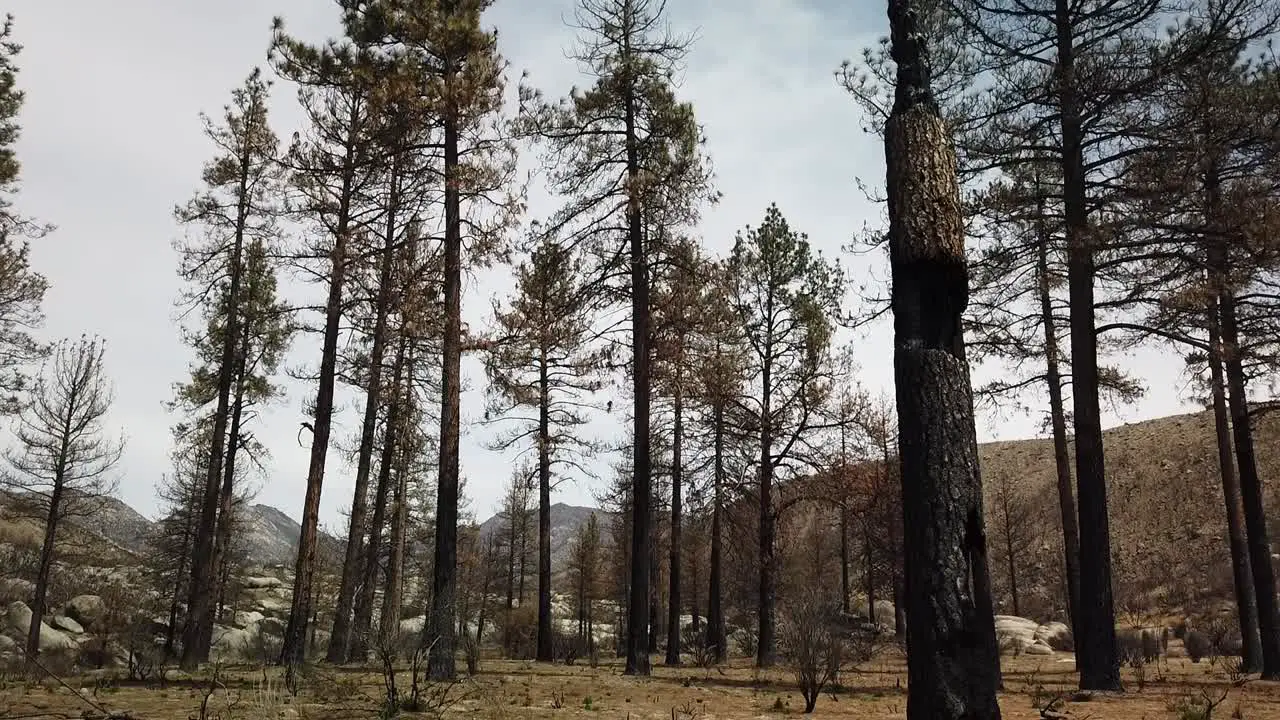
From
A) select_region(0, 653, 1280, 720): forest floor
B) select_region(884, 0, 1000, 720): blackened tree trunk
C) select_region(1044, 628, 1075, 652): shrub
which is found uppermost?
select_region(884, 0, 1000, 720): blackened tree trunk

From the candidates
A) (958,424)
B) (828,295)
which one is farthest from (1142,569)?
(958,424)

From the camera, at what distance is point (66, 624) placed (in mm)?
33469

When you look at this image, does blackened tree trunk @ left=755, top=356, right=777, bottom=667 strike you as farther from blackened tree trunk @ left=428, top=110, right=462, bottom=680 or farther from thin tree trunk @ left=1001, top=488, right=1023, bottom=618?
thin tree trunk @ left=1001, top=488, right=1023, bottom=618

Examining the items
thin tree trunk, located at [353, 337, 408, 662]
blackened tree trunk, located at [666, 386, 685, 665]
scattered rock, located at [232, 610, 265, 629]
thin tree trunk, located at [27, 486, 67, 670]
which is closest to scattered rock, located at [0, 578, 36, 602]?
scattered rock, located at [232, 610, 265, 629]

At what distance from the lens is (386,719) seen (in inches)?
279

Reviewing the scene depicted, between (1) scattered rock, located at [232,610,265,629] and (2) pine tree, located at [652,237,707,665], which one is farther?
(1) scattered rock, located at [232,610,265,629]

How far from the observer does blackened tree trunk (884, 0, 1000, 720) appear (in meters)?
4.48

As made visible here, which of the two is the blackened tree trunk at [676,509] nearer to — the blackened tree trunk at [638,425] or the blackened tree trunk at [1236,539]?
the blackened tree trunk at [638,425]

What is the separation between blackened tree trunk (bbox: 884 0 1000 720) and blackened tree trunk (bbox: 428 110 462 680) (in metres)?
8.01

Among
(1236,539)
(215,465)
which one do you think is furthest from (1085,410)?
(215,465)

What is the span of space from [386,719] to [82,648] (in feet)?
77.9

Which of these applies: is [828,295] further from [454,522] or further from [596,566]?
[596,566]

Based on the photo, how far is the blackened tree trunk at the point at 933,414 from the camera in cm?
448

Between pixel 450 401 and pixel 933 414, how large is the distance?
940cm
